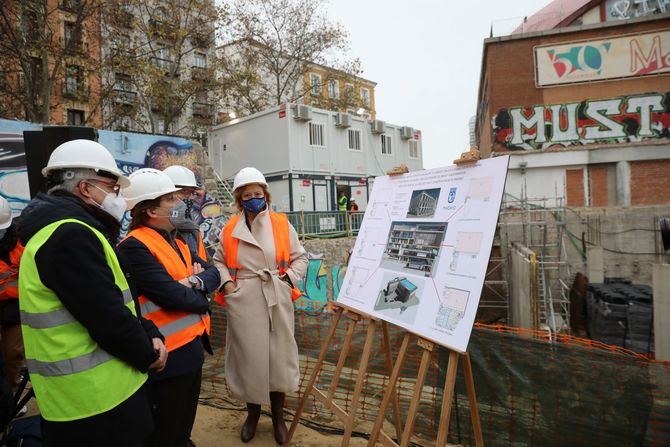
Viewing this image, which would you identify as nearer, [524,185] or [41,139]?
[41,139]

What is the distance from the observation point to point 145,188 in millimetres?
2426

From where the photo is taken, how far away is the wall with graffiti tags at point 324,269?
1397 centimetres

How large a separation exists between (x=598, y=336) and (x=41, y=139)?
39.7ft

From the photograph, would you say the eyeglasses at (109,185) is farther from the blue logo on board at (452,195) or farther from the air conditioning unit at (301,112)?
the air conditioning unit at (301,112)

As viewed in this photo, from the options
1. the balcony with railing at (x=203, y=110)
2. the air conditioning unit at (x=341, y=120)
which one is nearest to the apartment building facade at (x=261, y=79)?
the balcony with railing at (x=203, y=110)

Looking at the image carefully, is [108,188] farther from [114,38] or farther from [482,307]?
[114,38]

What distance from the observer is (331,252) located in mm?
14805

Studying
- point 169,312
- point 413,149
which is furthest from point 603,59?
point 169,312

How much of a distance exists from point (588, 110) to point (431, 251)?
23.2m

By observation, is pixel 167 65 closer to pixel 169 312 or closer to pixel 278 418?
pixel 278 418

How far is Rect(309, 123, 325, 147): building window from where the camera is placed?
21875 mm

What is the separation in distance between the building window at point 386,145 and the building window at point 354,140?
92.6 inches

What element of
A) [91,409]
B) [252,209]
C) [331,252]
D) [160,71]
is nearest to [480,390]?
[252,209]

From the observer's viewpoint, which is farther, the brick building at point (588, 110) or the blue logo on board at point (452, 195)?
the brick building at point (588, 110)
